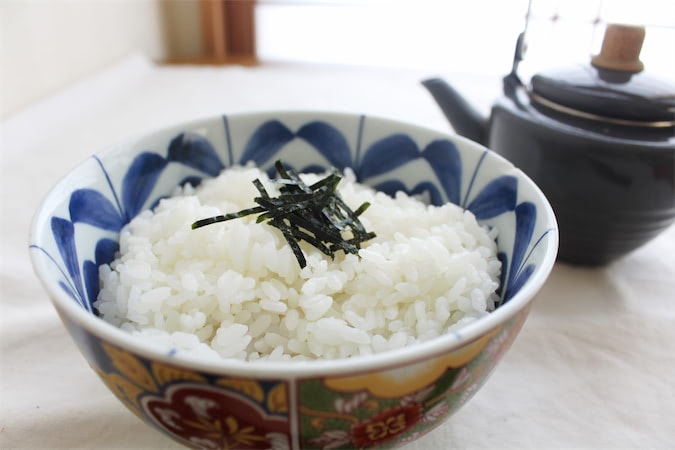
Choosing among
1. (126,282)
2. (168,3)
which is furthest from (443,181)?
(168,3)

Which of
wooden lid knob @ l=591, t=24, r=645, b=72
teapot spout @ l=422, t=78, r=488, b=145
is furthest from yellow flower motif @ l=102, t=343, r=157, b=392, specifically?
wooden lid knob @ l=591, t=24, r=645, b=72

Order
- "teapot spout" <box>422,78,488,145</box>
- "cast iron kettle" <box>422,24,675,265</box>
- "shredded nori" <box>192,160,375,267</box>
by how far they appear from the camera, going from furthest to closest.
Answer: "teapot spout" <box>422,78,488,145</box>, "cast iron kettle" <box>422,24,675,265</box>, "shredded nori" <box>192,160,375,267</box>

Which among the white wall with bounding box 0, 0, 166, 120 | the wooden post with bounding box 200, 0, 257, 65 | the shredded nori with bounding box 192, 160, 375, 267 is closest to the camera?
the shredded nori with bounding box 192, 160, 375, 267

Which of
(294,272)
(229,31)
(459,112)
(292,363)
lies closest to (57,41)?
(229,31)

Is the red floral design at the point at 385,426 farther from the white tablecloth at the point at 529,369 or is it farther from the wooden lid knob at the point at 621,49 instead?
the wooden lid knob at the point at 621,49

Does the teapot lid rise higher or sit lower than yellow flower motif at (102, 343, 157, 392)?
higher

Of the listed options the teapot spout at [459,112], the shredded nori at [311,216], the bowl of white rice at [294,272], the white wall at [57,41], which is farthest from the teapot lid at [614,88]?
the white wall at [57,41]

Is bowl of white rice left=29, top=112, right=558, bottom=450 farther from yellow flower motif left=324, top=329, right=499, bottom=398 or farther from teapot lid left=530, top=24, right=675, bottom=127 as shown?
teapot lid left=530, top=24, right=675, bottom=127
